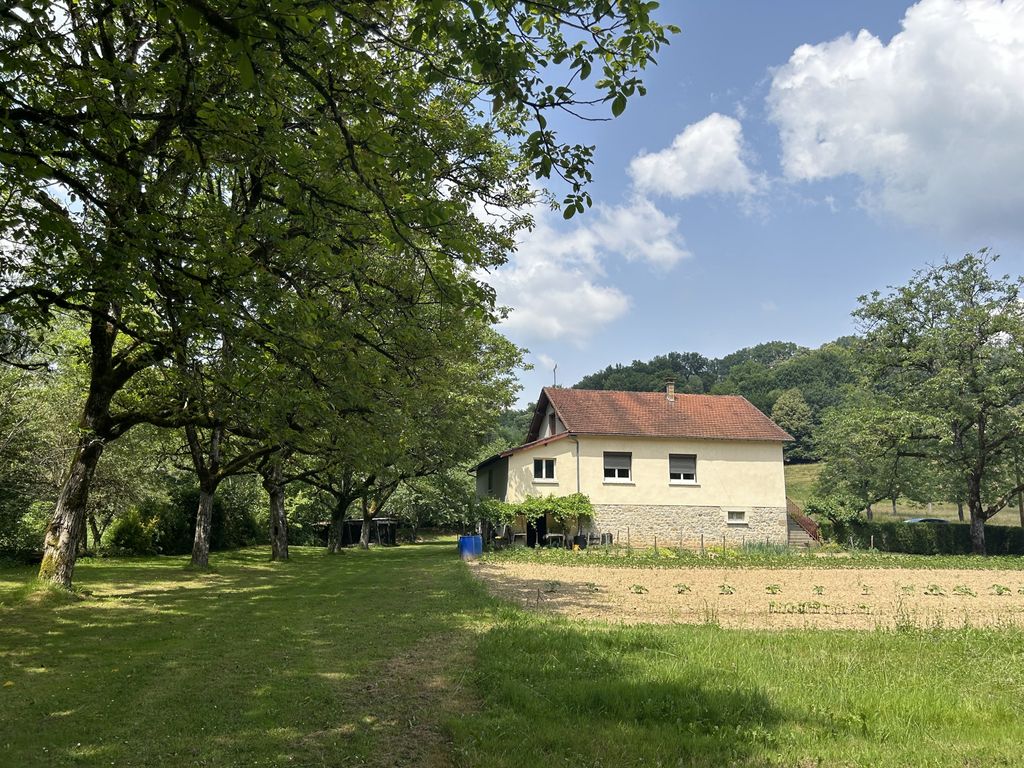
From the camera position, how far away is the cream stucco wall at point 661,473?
31.8 m

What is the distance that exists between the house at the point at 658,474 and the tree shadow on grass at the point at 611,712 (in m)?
24.3

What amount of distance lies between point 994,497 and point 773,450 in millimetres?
10830

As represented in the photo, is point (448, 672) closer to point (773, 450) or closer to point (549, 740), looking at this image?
point (549, 740)

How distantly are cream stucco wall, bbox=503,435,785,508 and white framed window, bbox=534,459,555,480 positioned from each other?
254 mm

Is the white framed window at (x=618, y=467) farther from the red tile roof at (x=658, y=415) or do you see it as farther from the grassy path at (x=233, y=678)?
the grassy path at (x=233, y=678)

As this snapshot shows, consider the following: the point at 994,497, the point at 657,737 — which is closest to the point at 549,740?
the point at 657,737

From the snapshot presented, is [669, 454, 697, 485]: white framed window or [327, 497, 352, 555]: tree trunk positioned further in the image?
[669, 454, 697, 485]: white framed window

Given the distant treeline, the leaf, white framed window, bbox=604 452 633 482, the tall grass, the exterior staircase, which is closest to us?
the leaf

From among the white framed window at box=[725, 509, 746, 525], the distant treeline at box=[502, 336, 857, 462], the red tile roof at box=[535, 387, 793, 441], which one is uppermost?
the distant treeline at box=[502, 336, 857, 462]

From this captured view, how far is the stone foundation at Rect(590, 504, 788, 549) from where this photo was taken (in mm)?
31328

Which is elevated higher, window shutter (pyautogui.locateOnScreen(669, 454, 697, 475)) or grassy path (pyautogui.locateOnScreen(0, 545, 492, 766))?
window shutter (pyautogui.locateOnScreen(669, 454, 697, 475))

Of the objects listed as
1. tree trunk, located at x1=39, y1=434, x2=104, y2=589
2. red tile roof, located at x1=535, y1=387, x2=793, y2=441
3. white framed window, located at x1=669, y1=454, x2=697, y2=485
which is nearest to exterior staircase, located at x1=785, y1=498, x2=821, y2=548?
red tile roof, located at x1=535, y1=387, x2=793, y2=441

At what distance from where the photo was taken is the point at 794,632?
861 centimetres

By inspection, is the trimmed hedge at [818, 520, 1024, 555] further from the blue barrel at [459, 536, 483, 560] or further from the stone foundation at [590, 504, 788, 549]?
the blue barrel at [459, 536, 483, 560]
